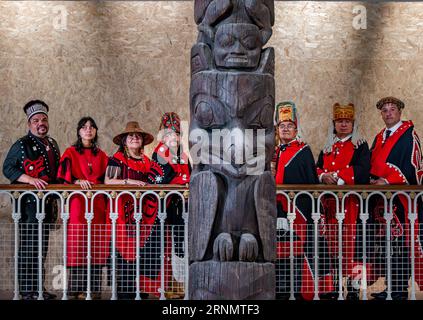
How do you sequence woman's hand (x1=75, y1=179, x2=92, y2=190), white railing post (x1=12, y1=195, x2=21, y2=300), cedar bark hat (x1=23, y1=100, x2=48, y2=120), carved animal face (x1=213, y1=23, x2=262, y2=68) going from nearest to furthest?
carved animal face (x1=213, y1=23, x2=262, y2=68) < white railing post (x1=12, y1=195, x2=21, y2=300) < woman's hand (x1=75, y1=179, x2=92, y2=190) < cedar bark hat (x1=23, y1=100, x2=48, y2=120)

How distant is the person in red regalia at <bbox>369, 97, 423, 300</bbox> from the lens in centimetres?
1107

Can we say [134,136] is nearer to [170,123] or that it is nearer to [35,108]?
[170,123]

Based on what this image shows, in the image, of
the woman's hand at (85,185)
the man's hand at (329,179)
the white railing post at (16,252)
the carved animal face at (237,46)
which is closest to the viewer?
the carved animal face at (237,46)

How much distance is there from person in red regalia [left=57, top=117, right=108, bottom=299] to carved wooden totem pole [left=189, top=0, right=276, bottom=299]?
2.69 m

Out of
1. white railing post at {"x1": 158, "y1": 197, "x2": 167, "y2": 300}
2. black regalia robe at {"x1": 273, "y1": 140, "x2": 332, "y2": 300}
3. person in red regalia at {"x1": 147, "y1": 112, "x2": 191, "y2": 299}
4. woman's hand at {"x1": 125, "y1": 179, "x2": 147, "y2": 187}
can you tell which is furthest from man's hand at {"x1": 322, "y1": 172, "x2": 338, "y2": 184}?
woman's hand at {"x1": 125, "y1": 179, "x2": 147, "y2": 187}

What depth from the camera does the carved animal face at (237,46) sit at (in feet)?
28.4

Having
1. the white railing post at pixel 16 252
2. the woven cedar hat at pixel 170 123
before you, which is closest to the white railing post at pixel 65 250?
the white railing post at pixel 16 252

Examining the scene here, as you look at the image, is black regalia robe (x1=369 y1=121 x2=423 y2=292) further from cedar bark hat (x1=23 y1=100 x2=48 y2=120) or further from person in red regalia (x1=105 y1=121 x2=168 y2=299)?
cedar bark hat (x1=23 y1=100 x2=48 y2=120)

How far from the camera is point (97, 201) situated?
11.3 metres

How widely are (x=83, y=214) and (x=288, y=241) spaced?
2.04 meters

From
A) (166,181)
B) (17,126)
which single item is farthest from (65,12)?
(166,181)

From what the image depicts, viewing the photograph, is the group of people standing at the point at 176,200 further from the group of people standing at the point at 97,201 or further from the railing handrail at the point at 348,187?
the railing handrail at the point at 348,187

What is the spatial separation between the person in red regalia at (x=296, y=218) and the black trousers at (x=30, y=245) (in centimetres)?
230
